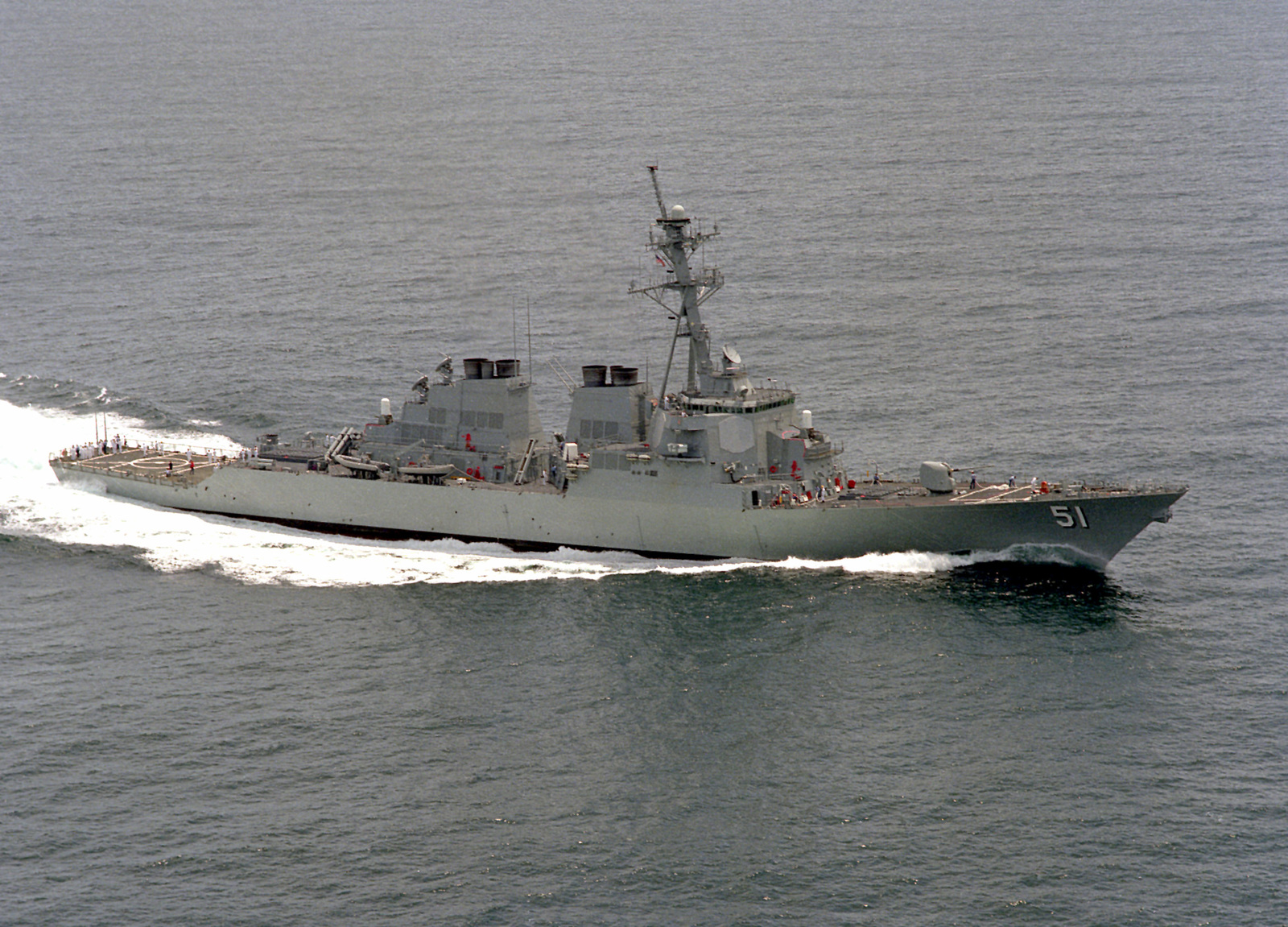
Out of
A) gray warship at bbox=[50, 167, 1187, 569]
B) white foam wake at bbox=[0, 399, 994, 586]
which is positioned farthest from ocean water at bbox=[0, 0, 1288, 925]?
gray warship at bbox=[50, 167, 1187, 569]

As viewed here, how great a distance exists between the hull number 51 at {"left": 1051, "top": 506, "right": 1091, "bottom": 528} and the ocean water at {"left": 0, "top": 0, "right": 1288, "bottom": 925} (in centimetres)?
186

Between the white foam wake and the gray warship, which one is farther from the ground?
the gray warship

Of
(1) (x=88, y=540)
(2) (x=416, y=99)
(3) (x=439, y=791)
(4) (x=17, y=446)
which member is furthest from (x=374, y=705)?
(2) (x=416, y=99)

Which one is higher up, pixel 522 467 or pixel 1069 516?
pixel 522 467

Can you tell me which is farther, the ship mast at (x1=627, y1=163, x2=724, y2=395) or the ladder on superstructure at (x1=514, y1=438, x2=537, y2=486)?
the ladder on superstructure at (x1=514, y1=438, x2=537, y2=486)

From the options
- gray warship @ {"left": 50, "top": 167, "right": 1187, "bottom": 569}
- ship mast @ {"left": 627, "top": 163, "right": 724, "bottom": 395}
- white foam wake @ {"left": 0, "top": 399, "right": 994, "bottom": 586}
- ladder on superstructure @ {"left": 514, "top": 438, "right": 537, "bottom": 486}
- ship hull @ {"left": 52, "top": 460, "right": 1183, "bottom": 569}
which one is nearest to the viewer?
ship hull @ {"left": 52, "top": 460, "right": 1183, "bottom": 569}

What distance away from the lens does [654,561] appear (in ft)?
184

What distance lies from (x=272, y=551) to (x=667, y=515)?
15.7m

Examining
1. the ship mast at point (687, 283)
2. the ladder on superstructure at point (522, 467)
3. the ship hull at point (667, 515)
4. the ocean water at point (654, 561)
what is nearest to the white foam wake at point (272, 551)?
the ocean water at point (654, 561)

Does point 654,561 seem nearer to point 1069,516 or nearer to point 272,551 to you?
point 1069,516

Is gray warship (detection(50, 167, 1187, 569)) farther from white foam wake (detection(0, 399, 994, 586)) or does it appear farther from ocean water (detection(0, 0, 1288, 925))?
ocean water (detection(0, 0, 1288, 925))

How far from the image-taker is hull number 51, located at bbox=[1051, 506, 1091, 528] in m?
52.4

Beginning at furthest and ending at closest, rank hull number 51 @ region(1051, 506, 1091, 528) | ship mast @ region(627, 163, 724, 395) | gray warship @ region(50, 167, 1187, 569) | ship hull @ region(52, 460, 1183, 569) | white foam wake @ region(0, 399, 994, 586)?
1. ship mast @ region(627, 163, 724, 395)
2. white foam wake @ region(0, 399, 994, 586)
3. gray warship @ region(50, 167, 1187, 569)
4. ship hull @ region(52, 460, 1183, 569)
5. hull number 51 @ region(1051, 506, 1091, 528)

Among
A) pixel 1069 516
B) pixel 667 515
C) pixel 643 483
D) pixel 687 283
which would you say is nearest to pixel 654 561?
pixel 667 515
